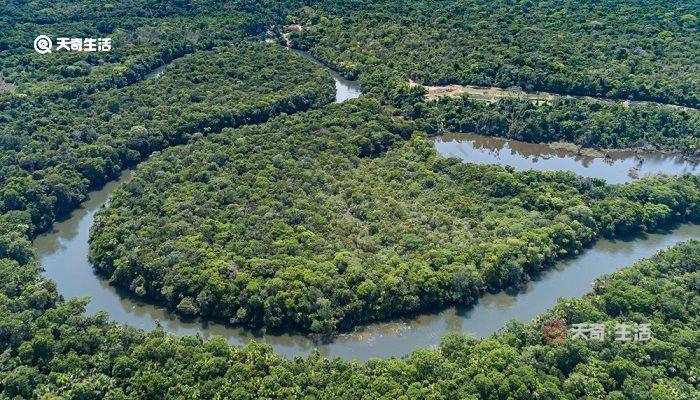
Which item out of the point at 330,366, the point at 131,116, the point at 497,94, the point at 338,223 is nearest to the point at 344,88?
the point at 497,94

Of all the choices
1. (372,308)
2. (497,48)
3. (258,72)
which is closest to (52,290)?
(372,308)

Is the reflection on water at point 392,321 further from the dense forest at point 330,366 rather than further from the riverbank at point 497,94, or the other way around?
the riverbank at point 497,94

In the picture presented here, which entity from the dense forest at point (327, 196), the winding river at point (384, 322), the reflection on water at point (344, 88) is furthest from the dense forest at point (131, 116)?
the winding river at point (384, 322)

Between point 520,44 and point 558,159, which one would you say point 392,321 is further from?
point 520,44

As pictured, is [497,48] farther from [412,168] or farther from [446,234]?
[446,234]

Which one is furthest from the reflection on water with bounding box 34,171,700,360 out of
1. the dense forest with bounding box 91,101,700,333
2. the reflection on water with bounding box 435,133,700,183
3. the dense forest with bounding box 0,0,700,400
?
the reflection on water with bounding box 435,133,700,183

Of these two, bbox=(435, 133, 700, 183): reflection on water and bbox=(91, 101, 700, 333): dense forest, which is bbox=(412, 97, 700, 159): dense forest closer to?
bbox=(435, 133, 700, 183): reflection on water
